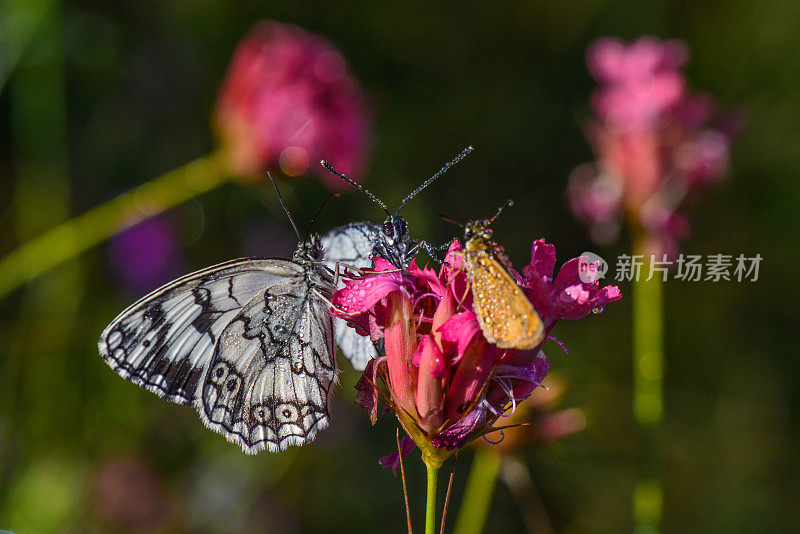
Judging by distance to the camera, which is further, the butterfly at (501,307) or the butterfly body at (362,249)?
the butterfly body at (362,249)

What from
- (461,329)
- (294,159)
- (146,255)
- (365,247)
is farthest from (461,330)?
(146,255)

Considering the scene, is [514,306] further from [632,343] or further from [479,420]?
[632,343]

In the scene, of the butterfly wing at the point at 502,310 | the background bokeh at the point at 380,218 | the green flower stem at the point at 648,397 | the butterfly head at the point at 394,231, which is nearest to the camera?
the butterfly wing at the point at 502,310

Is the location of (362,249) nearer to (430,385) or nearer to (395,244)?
(395,244)

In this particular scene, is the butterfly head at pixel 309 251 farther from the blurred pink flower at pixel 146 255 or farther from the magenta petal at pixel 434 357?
the blurred pink flower at pixel 146 255

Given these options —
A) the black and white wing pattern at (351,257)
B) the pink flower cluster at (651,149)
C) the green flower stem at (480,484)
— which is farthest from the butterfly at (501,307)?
the pink flower cluster at (651,149)

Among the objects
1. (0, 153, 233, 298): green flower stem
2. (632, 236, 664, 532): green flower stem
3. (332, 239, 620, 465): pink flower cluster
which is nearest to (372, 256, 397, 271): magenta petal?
(332, 239, 620, 465): pink flower cluster
